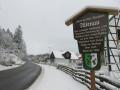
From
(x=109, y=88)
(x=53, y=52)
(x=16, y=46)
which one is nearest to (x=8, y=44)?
(x=16, y=46)

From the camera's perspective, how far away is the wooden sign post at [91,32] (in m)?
6.52

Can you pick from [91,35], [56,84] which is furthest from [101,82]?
[56,84]

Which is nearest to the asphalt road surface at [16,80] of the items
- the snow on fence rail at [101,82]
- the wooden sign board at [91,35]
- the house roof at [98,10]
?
the snow on fence rail at [101,82]

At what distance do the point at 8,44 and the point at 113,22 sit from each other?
13311 centimetres

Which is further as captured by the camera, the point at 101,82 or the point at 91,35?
the point at 101,82

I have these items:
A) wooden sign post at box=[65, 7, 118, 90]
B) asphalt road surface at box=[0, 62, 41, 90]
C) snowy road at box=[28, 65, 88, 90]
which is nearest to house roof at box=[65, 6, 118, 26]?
wooden sign post at box=[65, 7, 118, 90]

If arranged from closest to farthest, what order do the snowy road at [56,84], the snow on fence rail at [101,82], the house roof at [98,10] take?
the house roof at [98,10]
the snow on fence rail at [101,82]
the snowy road at [56,84]

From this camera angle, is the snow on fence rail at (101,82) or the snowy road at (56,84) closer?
the snow on fence rail at (101,82)

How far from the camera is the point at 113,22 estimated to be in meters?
25.7

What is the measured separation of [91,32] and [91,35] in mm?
71

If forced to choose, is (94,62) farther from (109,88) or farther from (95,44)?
(109,88)

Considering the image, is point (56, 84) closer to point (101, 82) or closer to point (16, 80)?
point (16, 80)

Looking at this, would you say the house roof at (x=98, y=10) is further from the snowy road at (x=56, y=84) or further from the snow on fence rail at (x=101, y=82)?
the snowy road at (x=56, y=84)

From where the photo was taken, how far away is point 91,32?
6.74m
